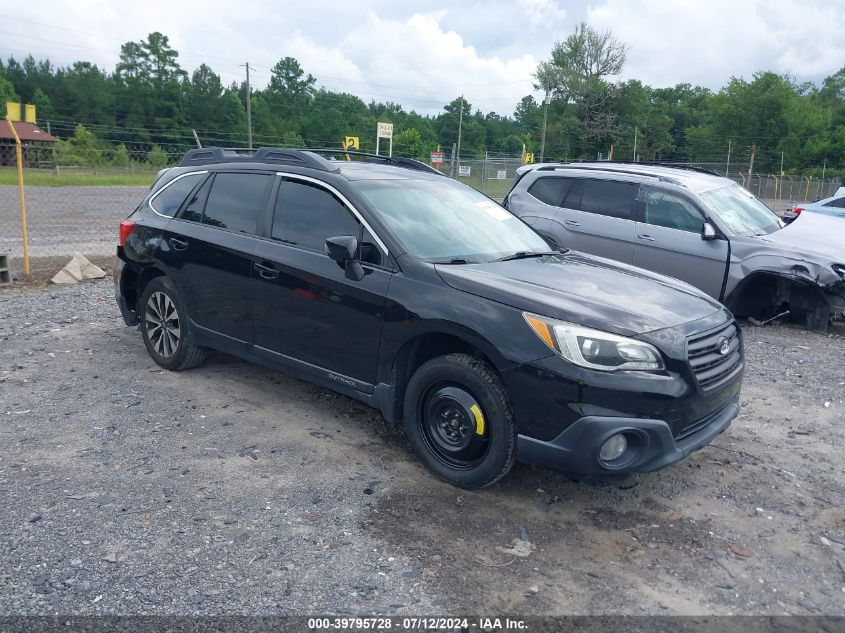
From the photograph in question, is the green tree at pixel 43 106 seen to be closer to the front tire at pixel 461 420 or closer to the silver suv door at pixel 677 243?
the silver suv door at pixel 677 243

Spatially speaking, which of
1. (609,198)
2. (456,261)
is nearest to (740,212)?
(609,198)

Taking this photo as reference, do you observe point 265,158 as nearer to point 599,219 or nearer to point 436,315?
point 436,315

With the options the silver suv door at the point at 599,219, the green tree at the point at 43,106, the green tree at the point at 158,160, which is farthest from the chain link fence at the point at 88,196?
the green tree at the point at 43,106

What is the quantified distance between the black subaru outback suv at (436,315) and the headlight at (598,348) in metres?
0.01

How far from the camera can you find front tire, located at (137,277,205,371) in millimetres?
5590

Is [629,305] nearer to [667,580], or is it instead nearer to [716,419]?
[716,419]

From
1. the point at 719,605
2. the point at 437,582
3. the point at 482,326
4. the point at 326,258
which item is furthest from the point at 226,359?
the point at 719,605

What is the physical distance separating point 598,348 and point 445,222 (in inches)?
64.0

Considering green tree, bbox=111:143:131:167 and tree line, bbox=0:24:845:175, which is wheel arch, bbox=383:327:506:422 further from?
tree line, bbox=0:24:845:175

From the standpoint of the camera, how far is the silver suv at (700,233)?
778 centimetres

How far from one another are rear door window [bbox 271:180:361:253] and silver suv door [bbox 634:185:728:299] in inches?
196

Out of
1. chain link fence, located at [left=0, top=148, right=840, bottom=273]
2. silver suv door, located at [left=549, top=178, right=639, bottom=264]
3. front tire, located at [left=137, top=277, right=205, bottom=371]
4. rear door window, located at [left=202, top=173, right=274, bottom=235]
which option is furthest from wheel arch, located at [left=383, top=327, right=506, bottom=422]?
chain link fence, located at [left=0, top=148, right=840, bottom=273]

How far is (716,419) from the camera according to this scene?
3.97 m

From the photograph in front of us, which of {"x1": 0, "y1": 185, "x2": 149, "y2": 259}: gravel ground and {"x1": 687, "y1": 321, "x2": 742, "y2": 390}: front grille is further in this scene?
{"x1": 0, "y1": 185, "x2": 149, "y2": 259}: gravel ground
